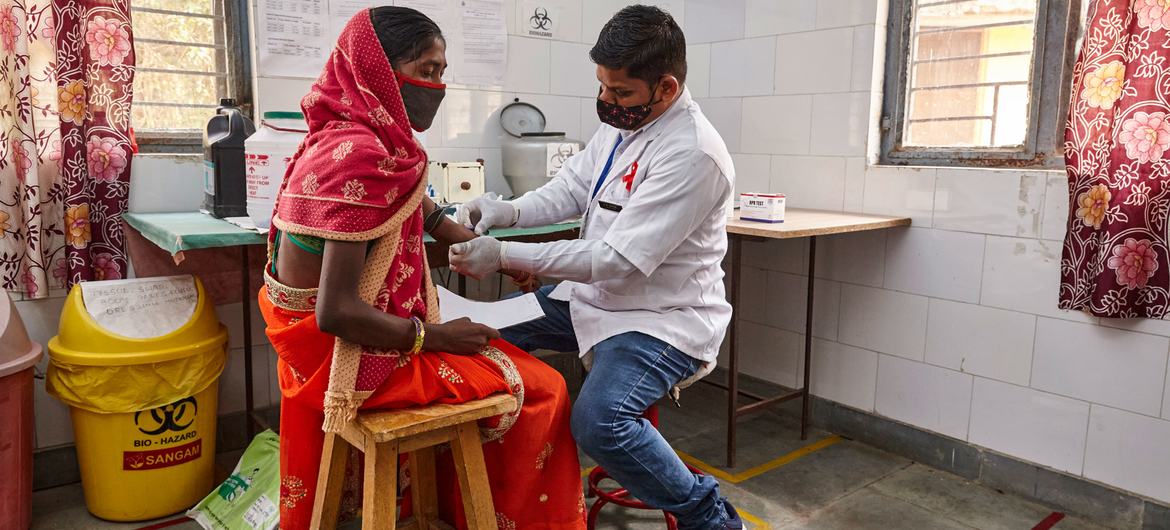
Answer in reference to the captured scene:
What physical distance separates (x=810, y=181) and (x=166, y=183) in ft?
7.62

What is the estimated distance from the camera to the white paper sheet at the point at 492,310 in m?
1.87

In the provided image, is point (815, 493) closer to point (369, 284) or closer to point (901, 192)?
point (901, 192)

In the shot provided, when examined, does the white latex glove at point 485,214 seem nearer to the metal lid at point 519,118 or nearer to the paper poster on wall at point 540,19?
the metal lid at point 519,118

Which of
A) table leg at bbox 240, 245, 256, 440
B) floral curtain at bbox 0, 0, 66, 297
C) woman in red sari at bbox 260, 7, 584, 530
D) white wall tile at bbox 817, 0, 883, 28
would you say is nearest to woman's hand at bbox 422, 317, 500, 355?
woman in red sari at bbox 260, 7, 584, 530

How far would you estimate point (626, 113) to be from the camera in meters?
2.02

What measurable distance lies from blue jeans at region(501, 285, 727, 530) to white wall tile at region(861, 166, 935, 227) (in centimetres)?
134

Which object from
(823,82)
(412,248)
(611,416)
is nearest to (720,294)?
(611,416)

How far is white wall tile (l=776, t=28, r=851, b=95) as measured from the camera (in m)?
3.07

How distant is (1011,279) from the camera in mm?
2656

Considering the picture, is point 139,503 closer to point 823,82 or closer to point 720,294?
point 720,294

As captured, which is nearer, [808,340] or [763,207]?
[763,207]

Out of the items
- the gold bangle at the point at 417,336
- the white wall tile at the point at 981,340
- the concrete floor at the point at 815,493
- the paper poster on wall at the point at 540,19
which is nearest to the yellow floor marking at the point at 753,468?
the concrete floor at the point at 815,493

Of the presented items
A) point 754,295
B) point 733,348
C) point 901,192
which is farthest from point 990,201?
point 754,295

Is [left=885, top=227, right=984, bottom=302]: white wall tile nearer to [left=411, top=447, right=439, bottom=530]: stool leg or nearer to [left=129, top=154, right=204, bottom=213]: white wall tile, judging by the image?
[left=411, top=447, right=439, bottom=530]: stool leg
